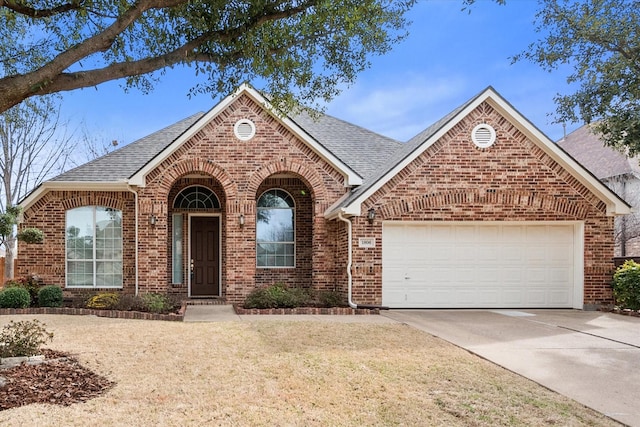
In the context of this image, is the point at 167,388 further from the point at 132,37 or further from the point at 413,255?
the point at 413,255

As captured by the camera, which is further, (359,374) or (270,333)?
(270,333)

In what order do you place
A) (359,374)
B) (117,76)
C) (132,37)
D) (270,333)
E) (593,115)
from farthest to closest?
1. (593,115)
2. (270,333)
3. (132,37)
4. (359,374)
5. (117,76)

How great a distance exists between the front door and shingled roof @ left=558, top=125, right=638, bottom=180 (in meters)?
15.6

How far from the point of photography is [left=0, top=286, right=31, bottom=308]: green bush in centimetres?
1300

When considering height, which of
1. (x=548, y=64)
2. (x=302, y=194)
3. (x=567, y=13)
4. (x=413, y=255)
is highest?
(x=567, y=13)

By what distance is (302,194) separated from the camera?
16.1 meters

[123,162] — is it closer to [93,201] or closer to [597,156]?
[93,201]

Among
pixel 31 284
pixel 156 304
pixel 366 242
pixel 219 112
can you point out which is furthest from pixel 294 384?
pixel 31 284

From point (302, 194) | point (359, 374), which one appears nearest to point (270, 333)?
point (359, 374)

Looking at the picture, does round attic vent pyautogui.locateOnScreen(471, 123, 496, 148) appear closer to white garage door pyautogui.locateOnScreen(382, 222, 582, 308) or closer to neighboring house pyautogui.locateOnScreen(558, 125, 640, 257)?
white garage door pyautogui.locateOnScreen(382, 222, 582, 308)

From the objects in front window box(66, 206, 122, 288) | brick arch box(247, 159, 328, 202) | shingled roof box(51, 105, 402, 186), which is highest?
shingled roof box(51, 105, 402, 186)

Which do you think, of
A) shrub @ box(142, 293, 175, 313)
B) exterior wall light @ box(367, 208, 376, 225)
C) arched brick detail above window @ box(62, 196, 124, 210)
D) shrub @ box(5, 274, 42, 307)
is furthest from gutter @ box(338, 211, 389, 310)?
shrub @ box(5, 274, 42, 307)

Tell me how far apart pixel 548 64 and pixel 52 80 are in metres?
12.0

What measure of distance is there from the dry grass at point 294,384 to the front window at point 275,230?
622 centimetres
